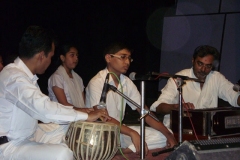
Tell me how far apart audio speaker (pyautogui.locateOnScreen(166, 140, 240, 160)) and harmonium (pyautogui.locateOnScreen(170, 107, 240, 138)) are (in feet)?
6.11

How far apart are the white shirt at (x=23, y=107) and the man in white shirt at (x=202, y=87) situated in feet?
6.55

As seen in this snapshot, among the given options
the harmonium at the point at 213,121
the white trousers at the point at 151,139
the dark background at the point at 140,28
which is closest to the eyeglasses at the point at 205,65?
the harmonium at the point at 213,121

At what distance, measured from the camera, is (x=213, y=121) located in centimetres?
428

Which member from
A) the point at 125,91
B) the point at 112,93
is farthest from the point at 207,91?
the point at 112,93

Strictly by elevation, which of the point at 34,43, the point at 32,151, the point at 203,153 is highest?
the point at 34,43

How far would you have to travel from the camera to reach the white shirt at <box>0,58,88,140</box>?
2.82 m

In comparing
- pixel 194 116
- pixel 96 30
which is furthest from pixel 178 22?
pixel 194 116

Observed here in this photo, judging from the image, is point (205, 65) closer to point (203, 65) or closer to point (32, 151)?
point (203, 65)

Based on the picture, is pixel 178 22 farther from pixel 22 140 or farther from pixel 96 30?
pixel 22 140

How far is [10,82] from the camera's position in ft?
9.52

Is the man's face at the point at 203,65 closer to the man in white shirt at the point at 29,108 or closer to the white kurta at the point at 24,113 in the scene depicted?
the man in white shirt at the point at 29,108

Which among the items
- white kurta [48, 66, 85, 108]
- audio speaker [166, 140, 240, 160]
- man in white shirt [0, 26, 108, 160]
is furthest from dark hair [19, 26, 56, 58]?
white kurta [48, 66, 85, 108]

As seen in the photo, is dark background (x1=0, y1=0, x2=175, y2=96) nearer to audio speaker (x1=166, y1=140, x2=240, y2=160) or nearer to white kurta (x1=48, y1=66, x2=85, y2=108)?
white kurta (x1=48, y1=66, x2=85, y2=108)

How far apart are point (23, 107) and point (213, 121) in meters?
2.22
